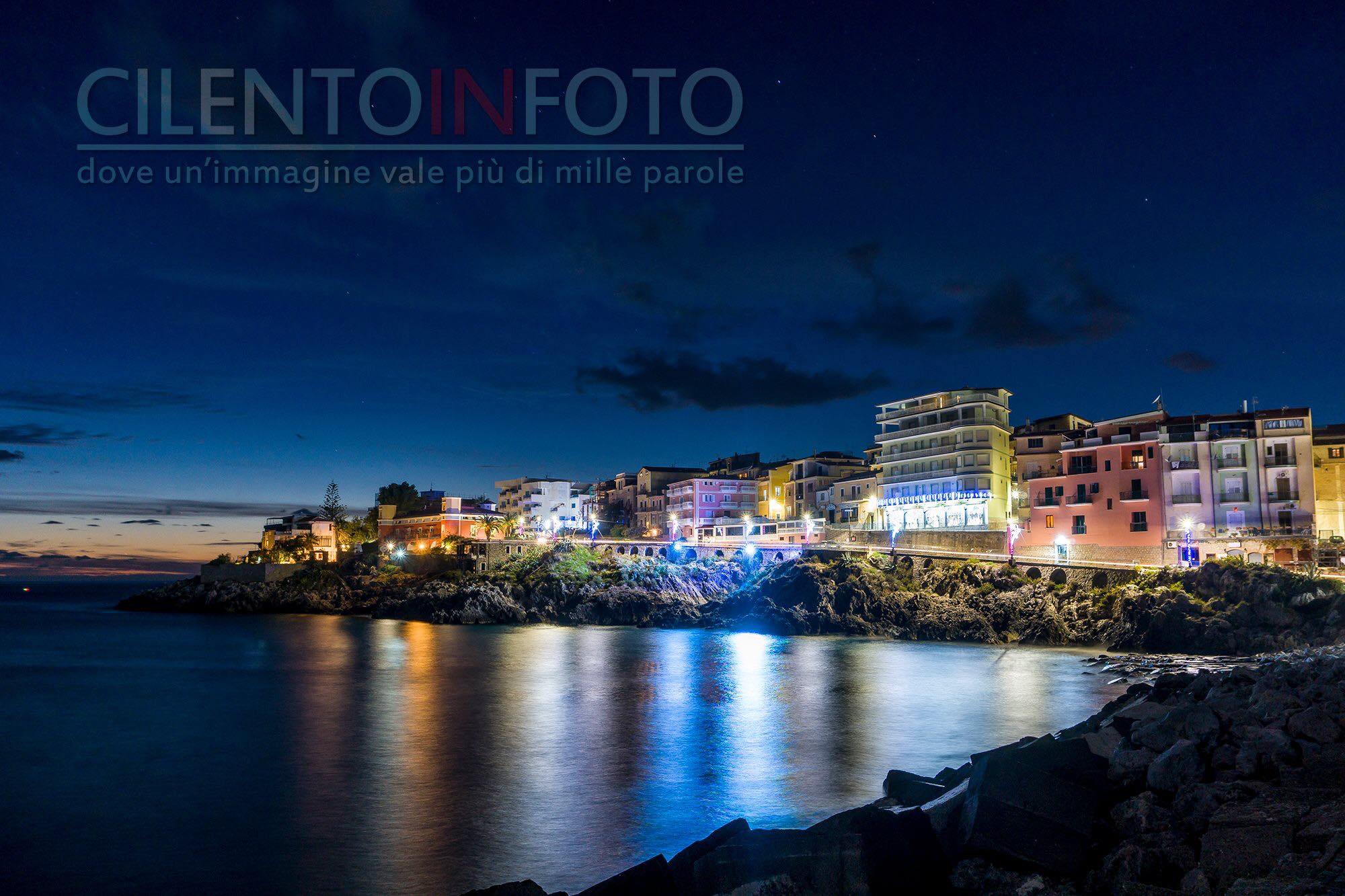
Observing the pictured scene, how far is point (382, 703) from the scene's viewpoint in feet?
113

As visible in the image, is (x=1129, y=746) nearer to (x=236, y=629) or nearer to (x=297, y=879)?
(x=297, y=879)

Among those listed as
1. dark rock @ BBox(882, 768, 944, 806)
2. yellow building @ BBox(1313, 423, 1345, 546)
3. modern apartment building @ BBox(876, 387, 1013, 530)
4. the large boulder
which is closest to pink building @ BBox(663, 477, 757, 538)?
modern apartment building @ BBox(876, 387, 1013, 530)

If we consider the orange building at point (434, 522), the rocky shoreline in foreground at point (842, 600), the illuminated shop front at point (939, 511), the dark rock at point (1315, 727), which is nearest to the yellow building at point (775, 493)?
the illuminated shop front at point (939, 511)

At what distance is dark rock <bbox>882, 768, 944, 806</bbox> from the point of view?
50.1ft

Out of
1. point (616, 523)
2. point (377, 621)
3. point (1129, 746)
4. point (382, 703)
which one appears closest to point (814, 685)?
point (382, 703)

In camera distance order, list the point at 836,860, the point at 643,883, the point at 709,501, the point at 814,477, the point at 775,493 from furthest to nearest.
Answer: the point at 709,501
the point at 775,493
the point at 814,477
the point at 836,860
the point at 643,883

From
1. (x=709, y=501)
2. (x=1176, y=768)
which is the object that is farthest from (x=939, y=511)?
(x=1176, y=768)

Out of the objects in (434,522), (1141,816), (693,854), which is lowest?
(693,854)

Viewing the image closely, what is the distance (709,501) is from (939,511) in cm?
3422

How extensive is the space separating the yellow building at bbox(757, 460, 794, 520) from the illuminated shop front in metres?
18.9

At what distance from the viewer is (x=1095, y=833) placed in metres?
11.8

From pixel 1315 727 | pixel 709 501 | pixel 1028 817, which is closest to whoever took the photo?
pixel 1028 817

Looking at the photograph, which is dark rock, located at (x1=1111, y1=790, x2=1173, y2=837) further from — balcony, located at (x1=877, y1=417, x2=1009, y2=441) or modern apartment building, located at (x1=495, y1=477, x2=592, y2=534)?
modern apartment building, located at (x1=495, y1=477, x2=592, y2=534)

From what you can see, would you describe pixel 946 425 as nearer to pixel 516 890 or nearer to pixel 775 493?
pixel 775 493
